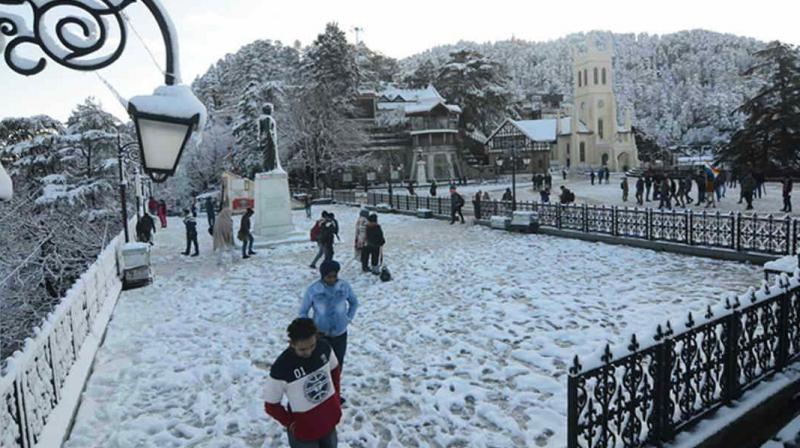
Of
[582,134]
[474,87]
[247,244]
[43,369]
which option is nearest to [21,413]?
[43,369]

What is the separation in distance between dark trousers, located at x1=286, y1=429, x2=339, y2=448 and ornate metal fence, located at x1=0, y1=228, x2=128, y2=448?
2.16 metres

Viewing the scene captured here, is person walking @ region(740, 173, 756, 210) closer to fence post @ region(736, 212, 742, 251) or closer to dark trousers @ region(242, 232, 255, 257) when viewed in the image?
fence post @ region(736, 212, 742, 251)

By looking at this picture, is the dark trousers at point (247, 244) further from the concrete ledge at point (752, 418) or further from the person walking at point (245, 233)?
the concrete ledge at point (752, 418)

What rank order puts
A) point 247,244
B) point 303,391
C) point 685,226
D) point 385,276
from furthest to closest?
point 247,244
point 685,226
point 385,276
point 303,391

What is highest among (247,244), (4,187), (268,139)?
(268,139)

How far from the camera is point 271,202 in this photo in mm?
21172

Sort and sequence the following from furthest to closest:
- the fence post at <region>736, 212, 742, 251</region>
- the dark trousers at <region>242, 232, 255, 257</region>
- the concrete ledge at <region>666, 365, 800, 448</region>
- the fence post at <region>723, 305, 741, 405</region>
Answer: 1. the dark trousers at <region>242, 232, 255, 257</region>
2. the fence post at <region>736, 212, 742, 251</region>
3. the fence post at <region>723, 305, 741, 405</region>
4. the concrete ledge at <region>666, 365, 800, 448</region>

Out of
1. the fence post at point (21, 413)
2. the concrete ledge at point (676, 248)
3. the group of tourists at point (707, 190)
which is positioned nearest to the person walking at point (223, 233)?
the fence post at point (21, 413)

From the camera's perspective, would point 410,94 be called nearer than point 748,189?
No

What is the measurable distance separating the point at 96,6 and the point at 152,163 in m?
0.97

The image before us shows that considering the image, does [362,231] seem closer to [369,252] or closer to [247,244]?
[369,252]

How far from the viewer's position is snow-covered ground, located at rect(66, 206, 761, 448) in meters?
5.62

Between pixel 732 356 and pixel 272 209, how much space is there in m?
18.1

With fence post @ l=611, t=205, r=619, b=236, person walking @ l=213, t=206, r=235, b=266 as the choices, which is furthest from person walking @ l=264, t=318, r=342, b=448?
fence post @ l=611, t=205, r=619, b=236
